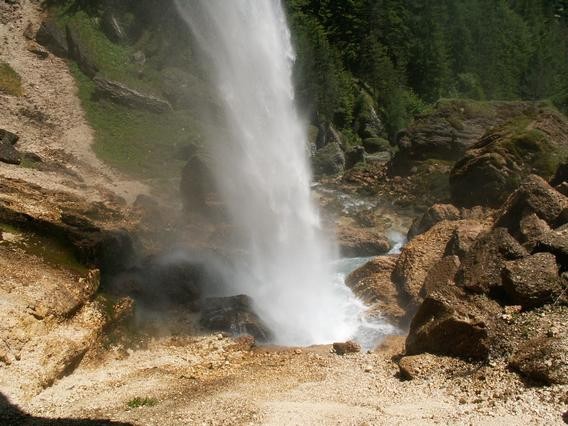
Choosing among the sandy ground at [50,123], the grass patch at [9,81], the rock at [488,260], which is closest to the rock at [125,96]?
the sandy ground at [50,123]

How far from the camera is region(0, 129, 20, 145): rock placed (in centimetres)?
3180

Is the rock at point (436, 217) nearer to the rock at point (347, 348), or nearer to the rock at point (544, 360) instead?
the rock at point (347, 348)

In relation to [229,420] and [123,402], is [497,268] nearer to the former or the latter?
→ [229,420]

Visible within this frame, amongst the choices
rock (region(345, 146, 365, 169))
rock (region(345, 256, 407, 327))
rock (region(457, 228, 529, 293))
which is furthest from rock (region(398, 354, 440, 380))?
rock (region(345, 146, 365, 169))

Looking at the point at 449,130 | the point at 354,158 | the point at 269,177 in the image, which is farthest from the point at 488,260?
the point at 354,158

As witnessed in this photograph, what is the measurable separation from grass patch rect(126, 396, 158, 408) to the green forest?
41.2m

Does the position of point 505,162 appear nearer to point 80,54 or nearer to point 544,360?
point 544,360

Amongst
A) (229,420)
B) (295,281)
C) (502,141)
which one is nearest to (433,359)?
(229,420)

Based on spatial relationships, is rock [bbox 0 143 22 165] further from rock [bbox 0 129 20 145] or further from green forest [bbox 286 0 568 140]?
green forest [bbox 286 0 568 140]

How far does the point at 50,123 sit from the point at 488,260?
32098mm

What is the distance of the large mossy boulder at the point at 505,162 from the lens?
29641 millimetres

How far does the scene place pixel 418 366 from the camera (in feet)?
49.0

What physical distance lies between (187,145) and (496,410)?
3195 cm

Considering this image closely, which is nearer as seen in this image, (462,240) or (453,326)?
(453,326)
